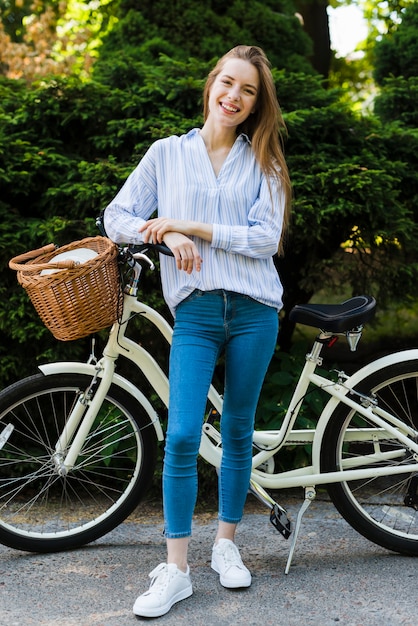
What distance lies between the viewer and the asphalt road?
2.60 m

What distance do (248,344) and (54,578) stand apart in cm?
118

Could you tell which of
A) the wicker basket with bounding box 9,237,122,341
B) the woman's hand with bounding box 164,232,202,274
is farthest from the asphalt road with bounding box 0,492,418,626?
the woman's hand with bounding box 164,232,202,274

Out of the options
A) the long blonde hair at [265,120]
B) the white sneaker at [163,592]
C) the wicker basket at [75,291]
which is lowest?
the white sneaker at [163,592]

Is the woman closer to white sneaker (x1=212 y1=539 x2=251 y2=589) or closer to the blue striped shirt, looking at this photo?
the blue striped shirt

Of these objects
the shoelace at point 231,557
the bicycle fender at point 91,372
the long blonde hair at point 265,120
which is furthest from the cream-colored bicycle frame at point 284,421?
the long blonde hair at point 265,120

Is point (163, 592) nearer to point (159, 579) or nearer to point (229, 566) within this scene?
point (159, 579)

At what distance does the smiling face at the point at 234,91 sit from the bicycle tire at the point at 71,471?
113 cm

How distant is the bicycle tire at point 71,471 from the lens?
9.80 ft

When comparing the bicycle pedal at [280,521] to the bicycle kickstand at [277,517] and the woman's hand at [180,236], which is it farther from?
the woman's hand at [180,236]

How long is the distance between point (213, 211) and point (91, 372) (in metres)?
0.83

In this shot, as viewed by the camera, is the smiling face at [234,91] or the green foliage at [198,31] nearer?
the smiling face at [234,91]

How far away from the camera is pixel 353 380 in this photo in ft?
9.72

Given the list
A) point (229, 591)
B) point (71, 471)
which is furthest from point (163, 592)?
point (71, 471)

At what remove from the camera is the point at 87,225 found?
350 cm
